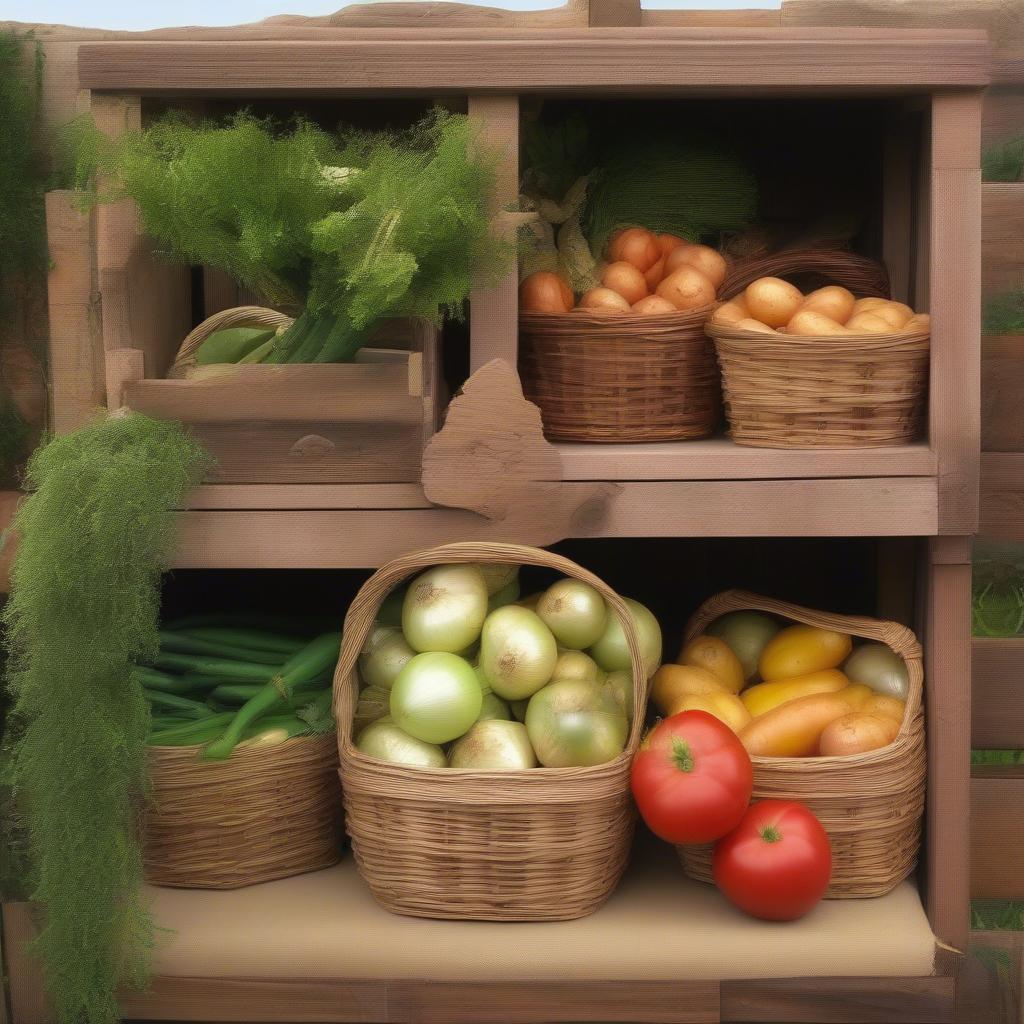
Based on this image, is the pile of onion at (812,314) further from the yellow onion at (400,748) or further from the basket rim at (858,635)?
the yellow onion at (400,748)

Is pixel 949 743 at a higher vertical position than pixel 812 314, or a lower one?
lower

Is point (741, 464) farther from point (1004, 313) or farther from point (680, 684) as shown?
point (1004, 313)

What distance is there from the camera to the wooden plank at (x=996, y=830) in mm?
2055

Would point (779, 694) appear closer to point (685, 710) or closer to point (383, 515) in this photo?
point (685, 710)

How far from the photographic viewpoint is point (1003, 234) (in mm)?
2051

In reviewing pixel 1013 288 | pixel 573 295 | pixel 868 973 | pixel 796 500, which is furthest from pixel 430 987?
pixel 1013 288

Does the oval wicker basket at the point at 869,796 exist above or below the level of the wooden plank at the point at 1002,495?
below

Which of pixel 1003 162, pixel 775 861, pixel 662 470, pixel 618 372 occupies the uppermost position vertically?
pixel 1003 162

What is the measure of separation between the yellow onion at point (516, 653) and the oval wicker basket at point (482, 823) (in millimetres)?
94

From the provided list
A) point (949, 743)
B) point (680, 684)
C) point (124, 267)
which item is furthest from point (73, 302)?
point (949, 743)

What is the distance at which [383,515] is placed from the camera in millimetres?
1646

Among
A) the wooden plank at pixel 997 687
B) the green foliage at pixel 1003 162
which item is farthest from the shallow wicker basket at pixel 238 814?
the green foliage at pixel 1003 162

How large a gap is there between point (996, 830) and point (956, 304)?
0.90 meters

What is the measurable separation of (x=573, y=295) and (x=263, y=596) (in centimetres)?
77
